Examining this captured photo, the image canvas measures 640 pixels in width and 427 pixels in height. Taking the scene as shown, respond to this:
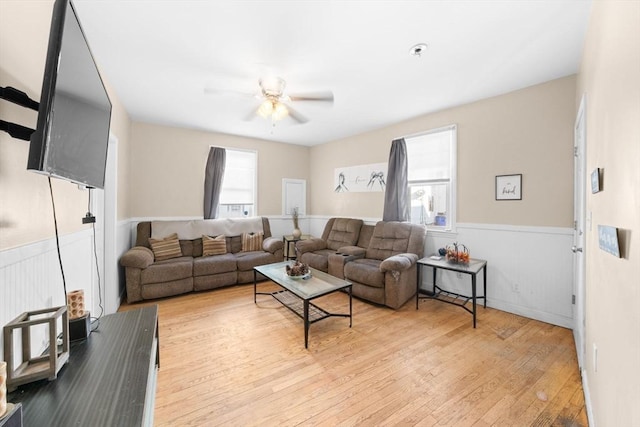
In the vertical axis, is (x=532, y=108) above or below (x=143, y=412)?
above

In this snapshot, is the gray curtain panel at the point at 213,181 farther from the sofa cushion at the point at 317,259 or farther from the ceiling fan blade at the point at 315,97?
the ceiling fan blade at the point at 315,97

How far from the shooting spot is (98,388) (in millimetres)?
928

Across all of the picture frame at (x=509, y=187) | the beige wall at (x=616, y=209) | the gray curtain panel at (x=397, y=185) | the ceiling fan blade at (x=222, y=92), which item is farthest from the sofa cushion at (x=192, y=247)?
the beige wall at (x=616, y=209)

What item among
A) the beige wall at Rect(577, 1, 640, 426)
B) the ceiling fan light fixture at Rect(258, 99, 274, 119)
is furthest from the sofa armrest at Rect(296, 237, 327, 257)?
the beige wall at Rect(577, 1, 640, 426)

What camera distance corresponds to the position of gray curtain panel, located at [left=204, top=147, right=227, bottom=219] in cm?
459

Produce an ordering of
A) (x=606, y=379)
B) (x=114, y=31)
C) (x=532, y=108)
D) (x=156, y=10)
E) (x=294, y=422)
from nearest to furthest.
A: (x=606, y=379), (x=294, y=422), (x=156, y=10), (x=114, y=31), (x=532, y=108)

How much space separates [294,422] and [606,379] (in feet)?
5.31

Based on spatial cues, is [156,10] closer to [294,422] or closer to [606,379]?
[294,422]

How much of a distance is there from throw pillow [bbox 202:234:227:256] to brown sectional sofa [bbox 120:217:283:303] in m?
0.09

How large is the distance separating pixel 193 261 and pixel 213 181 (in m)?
1.55

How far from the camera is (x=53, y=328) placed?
0.94 metres

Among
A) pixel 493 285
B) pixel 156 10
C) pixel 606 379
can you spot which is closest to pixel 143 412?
pixel 606 379

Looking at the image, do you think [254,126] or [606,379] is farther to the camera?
[254,126]

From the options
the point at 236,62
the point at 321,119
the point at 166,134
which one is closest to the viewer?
the point at 236,62
